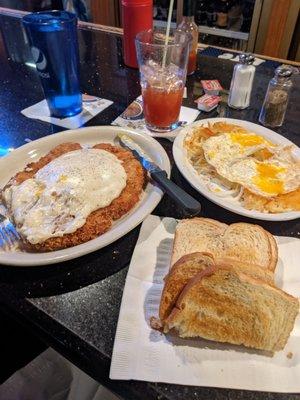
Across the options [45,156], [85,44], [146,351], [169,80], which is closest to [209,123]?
[169,80]

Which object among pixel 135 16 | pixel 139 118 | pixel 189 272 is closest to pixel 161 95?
Answer: pixel 139 118

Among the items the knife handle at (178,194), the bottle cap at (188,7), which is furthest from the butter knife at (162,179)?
the bottle cap at (188,7)

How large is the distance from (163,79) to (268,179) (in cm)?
56

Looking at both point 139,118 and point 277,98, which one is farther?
point 139,118

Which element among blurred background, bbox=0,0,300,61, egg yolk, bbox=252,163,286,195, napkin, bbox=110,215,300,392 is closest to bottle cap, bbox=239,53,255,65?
egg yolk, bbox=252,163,286,195

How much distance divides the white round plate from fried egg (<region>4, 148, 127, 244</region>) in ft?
0.16

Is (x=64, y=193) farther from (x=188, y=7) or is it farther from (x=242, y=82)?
(x=188, y=7)

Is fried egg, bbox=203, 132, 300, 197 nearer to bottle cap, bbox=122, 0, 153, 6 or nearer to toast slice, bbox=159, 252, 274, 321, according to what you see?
toast slice, bbox=159, 252, 274, 321

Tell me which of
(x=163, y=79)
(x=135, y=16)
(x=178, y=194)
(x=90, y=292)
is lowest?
(x=90, y=292)

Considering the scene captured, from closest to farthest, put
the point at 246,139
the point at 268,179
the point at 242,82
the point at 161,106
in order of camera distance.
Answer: the point at 268,179 < the point at 246,139 < the point at 161,106 < the point at 242,82

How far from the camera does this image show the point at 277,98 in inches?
46.8

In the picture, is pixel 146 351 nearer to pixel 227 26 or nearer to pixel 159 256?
pixel 159 256

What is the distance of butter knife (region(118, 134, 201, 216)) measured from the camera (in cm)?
77

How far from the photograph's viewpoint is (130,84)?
1557mm
